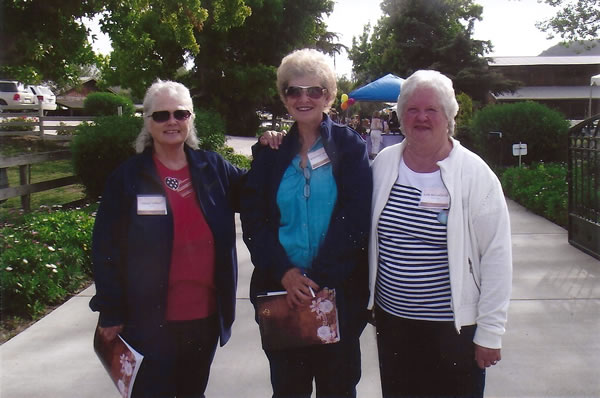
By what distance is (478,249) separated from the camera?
2246 mm

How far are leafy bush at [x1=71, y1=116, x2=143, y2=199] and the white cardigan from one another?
746 cm

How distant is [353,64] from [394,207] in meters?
54.4

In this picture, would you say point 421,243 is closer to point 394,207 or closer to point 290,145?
point 394,207

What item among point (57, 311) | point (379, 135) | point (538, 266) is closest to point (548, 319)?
point (538, 266)

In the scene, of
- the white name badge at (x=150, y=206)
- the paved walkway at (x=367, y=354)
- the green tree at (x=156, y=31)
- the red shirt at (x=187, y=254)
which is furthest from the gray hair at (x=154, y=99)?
the green tree at (x=156, y=31)

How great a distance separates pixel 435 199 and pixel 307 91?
0.68m

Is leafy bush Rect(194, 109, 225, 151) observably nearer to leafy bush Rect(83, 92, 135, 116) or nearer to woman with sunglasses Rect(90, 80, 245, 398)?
leafy bush Rect(83, 92, 135, 116)

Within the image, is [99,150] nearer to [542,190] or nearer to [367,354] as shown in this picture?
[367,354]

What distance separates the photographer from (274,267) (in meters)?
2.32

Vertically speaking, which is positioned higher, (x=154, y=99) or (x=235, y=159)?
(x=154, y=99)

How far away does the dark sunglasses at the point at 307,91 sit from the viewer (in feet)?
7.76

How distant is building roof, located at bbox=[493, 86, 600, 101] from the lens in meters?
42.5

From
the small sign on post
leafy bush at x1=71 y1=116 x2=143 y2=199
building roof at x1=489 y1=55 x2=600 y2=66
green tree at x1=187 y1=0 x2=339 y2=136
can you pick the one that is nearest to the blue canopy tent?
green tree at x1=187 y1=0 x2=339 y2=136

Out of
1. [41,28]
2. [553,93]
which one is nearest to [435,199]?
[41,28]
